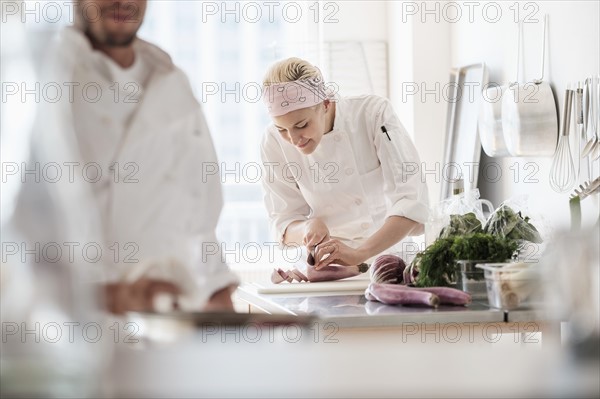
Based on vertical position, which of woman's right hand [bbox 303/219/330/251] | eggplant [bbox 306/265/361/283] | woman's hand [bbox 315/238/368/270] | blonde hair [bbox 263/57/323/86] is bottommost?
eggplant [bbox 306/265/361/283]

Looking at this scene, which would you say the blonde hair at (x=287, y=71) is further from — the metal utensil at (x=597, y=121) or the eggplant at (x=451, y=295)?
the metal utensil at (x=597, y=121)

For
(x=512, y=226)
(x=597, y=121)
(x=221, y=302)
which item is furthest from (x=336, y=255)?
(x=221, y=302)

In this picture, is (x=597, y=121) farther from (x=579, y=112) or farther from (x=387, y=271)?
(x=387, y=271)

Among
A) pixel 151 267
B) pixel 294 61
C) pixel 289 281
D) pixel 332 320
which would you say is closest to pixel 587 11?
pixel 294 61

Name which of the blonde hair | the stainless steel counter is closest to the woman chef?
the blonde hair

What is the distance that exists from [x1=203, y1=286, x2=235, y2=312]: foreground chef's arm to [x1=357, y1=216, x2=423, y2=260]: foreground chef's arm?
135 cm

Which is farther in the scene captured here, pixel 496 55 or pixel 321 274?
pixel 496 55

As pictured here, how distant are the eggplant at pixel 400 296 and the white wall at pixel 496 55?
41 cm

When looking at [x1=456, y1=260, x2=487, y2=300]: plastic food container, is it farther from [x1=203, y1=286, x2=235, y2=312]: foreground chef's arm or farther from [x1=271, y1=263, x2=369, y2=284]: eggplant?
[x1=203, y1=286, x2=235, y2=312]: foreground chef's arm

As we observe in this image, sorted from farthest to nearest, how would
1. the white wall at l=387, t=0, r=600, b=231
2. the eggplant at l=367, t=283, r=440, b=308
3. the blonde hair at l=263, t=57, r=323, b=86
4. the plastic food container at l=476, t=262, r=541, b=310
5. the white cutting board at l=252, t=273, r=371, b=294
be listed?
the white wall at l=387, t=0, r=600, b=231, the white cutting board at l=252, t=273, r=371, b=294, the blonde hair at l=263, t=57, r=323, b=86, the eggplant at l=367, t=283, r=440, b=308, the plastic food container at l=476, t=262, r=541, b=310

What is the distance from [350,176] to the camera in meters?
2.17

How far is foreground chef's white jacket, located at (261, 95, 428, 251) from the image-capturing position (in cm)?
210

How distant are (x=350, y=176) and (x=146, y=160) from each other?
5.03ft

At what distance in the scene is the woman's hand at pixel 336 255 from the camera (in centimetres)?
197
